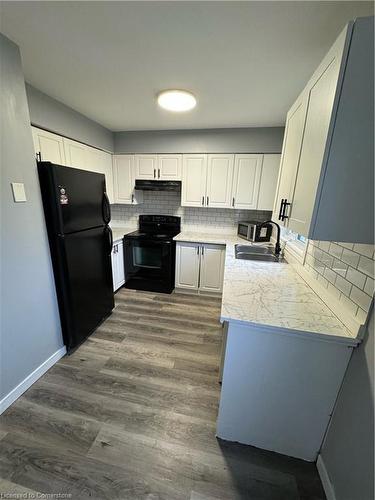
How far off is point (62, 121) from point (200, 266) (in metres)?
2.46

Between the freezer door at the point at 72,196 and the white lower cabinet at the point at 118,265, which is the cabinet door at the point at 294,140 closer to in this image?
the freezer door at the point at 72,196

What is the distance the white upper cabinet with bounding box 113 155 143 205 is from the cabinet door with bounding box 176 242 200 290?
117 centimetres

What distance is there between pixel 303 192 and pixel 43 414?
2.24 metres

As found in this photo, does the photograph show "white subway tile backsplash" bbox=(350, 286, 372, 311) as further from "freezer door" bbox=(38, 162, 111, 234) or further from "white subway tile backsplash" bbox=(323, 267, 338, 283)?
"freezer door" bbox=(38, 162, 111, 234)

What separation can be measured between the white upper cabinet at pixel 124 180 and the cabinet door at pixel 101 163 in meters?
0.08

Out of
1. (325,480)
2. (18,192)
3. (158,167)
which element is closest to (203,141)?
(158,167)

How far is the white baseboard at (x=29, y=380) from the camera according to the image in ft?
4.74

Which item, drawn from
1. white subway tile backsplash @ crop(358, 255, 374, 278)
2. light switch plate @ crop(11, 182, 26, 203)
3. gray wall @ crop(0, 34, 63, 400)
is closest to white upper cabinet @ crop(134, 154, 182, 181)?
gray wall @ crop(0, 34, 63, 400)

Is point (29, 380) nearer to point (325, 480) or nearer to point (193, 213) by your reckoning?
point (325, 480)

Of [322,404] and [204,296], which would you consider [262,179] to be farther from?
[322,404]

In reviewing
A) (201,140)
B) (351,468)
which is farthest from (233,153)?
(351,468)

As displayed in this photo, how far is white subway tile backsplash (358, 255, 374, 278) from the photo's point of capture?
95cm

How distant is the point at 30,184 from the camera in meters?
1.49

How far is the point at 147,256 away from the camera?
3.12 m
